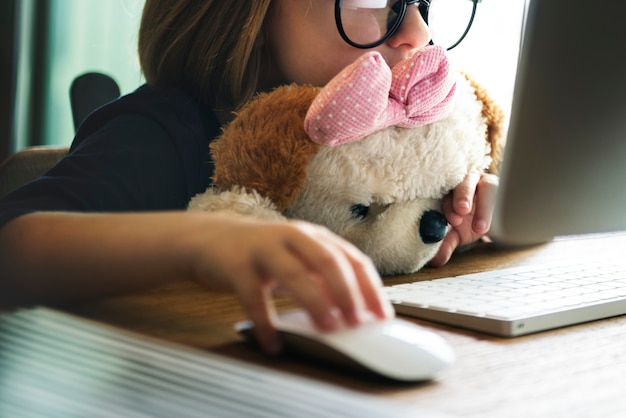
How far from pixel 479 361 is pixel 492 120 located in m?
0.42

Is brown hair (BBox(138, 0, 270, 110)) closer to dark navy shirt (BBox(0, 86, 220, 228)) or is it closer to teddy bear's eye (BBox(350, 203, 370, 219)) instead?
dark navy shirt (BBox(0, 86, 220, 228))

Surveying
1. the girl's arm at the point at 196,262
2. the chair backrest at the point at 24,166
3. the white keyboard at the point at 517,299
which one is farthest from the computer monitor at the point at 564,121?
the chair backrest at the point at 24,166

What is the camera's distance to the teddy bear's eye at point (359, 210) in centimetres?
69

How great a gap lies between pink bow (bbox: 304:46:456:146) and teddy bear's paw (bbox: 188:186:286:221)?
68mm

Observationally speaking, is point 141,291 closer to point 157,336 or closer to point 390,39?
point 157,336

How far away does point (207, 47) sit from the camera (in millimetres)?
918

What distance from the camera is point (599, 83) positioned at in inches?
24.8

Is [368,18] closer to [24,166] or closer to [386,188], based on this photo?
[386,188]

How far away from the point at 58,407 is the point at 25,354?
0.06 metres

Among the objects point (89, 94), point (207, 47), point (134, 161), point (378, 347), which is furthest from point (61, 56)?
point (378, 347)

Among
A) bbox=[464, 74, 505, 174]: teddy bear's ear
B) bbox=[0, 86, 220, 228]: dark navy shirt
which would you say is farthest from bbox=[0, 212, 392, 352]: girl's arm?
bbox=[464, 74, 505, 174]: teddy bear's ear

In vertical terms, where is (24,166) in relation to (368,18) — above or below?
below

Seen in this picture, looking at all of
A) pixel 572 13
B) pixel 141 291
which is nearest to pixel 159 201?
pixel 141 291

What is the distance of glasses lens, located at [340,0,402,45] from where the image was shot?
2.62 feet
